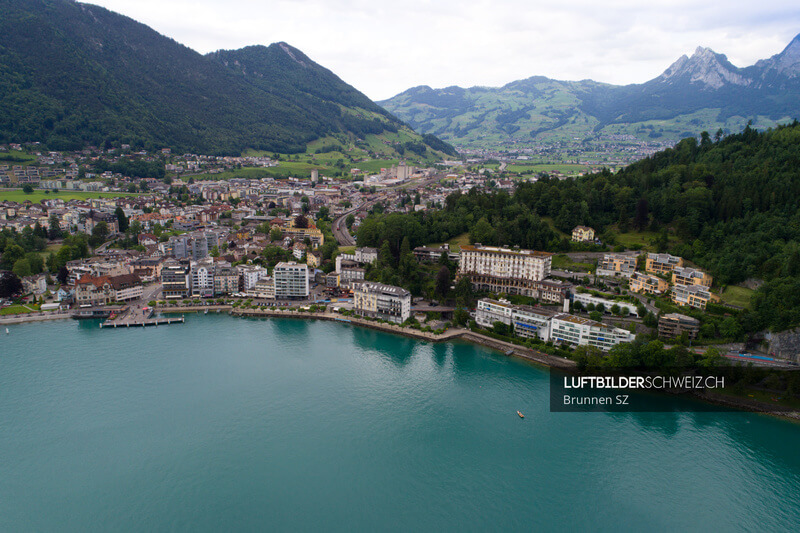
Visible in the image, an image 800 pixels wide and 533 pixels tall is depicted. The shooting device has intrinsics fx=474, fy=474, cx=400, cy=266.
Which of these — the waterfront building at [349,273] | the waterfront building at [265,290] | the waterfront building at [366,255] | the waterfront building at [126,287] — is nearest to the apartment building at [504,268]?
the waterfront building at [366,255]

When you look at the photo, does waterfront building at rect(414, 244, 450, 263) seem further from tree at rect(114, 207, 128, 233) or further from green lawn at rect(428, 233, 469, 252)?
tree at rect(114, 207, 128, 233)

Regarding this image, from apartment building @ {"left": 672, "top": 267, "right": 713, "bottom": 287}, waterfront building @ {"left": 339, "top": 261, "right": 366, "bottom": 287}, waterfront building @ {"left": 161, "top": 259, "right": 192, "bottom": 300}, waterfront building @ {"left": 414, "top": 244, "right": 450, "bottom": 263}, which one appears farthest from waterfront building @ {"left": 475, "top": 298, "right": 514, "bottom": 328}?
waterfront building @ {"left": 161, "top": 259, "right": 192, "bottom": 300}

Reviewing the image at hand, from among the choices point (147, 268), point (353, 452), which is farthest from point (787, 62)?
point (353, 452)

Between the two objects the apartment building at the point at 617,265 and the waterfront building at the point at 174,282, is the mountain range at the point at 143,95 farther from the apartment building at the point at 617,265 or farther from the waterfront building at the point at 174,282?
the apartment building at the point at 617,265

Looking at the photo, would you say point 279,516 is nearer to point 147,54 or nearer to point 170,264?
point 170,264

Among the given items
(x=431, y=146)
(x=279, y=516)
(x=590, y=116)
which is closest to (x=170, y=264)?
(x=279, y=516)

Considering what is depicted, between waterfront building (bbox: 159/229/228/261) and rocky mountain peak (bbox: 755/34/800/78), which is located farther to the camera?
rocky mountain peak (bbox: 755/34/800/78)
